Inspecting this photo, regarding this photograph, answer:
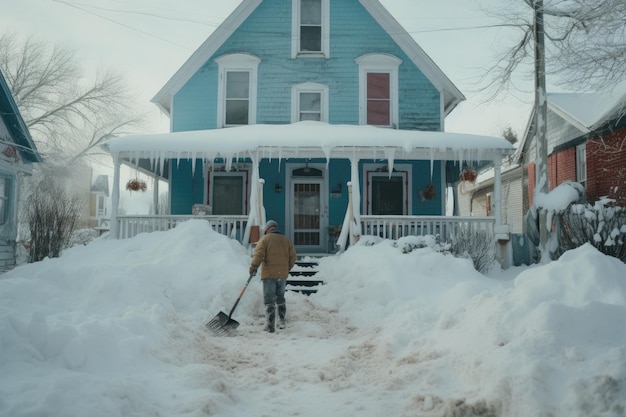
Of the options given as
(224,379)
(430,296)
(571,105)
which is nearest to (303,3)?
(571,105)

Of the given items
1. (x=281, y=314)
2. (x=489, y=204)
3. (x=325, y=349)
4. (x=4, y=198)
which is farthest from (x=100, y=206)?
(x=325, y=349)

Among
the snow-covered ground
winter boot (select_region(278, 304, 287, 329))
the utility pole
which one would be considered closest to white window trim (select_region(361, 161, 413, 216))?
the utility pole

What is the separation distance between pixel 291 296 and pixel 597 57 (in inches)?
354

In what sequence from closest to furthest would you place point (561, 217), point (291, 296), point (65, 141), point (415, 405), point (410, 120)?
point (415, 405) < point (291, 296) < point (561, 217) < point (410, 120) < point (65, 141)

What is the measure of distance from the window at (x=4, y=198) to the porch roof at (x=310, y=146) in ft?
11.9

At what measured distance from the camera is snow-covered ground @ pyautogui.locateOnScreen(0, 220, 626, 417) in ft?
11.3

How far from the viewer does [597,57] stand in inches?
427

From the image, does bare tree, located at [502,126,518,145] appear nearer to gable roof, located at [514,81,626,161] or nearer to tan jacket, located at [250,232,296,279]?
gable roof, located at [514,81,626,161]

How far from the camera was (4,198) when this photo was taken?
12828 mm

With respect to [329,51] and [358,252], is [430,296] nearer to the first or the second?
[358,252]

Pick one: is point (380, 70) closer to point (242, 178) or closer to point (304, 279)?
point (242, 178)

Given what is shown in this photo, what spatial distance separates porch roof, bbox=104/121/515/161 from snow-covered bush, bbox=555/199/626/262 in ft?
7.37

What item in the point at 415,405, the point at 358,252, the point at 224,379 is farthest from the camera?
the point at 358,252

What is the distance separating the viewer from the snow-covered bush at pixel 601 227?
1012cm
